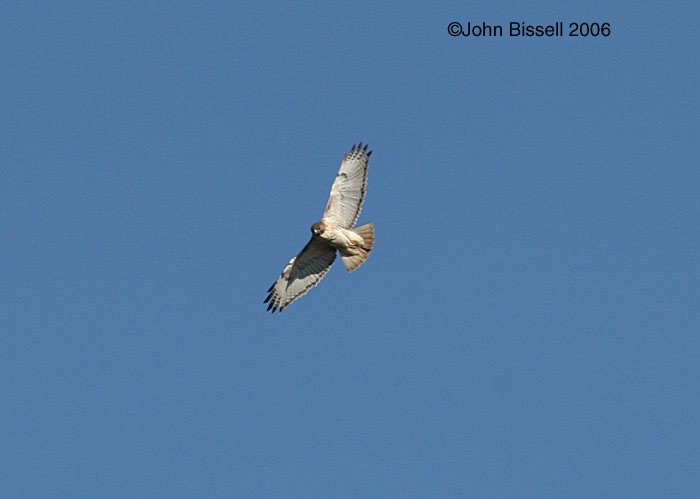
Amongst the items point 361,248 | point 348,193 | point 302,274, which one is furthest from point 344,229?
point 302,274

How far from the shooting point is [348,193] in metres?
21.1

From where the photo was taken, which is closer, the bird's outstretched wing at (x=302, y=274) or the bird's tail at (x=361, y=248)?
the bird's tail at (x=361, y=248)

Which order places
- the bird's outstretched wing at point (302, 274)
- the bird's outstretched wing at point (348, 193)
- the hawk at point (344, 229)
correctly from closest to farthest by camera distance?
1. the hawk at point (344, 229)
2. the bird's outstretched wing at point (348, 193)
3. the bird's outstretched wing at point (302, 274)

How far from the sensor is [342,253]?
21016 millimetres

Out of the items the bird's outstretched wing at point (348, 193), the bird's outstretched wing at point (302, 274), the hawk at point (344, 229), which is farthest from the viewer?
the bird's outstretched wing at point (302, 274)

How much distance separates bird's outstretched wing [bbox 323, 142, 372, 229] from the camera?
2094 centimetres

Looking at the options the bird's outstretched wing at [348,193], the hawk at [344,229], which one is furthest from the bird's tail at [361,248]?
the bird's outstretched wing at [348,193]

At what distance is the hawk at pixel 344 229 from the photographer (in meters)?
20.7

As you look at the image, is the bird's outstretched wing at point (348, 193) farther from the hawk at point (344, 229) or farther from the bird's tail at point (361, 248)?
the bird's tail at point (361, 248)

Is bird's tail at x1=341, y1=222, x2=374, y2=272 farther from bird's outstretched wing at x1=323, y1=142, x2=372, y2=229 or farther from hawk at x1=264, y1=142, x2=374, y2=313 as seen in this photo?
bird's outstretched wing at x1=323, y1=142, x2=372, y2=229

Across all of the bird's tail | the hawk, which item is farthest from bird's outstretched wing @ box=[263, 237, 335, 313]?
the bird's tail

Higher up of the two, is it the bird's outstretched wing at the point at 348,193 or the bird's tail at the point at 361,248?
the bird's outstretched wing at the point at 348,193

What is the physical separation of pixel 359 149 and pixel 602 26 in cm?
644

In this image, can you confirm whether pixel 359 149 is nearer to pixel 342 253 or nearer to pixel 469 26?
pixel 342 253
